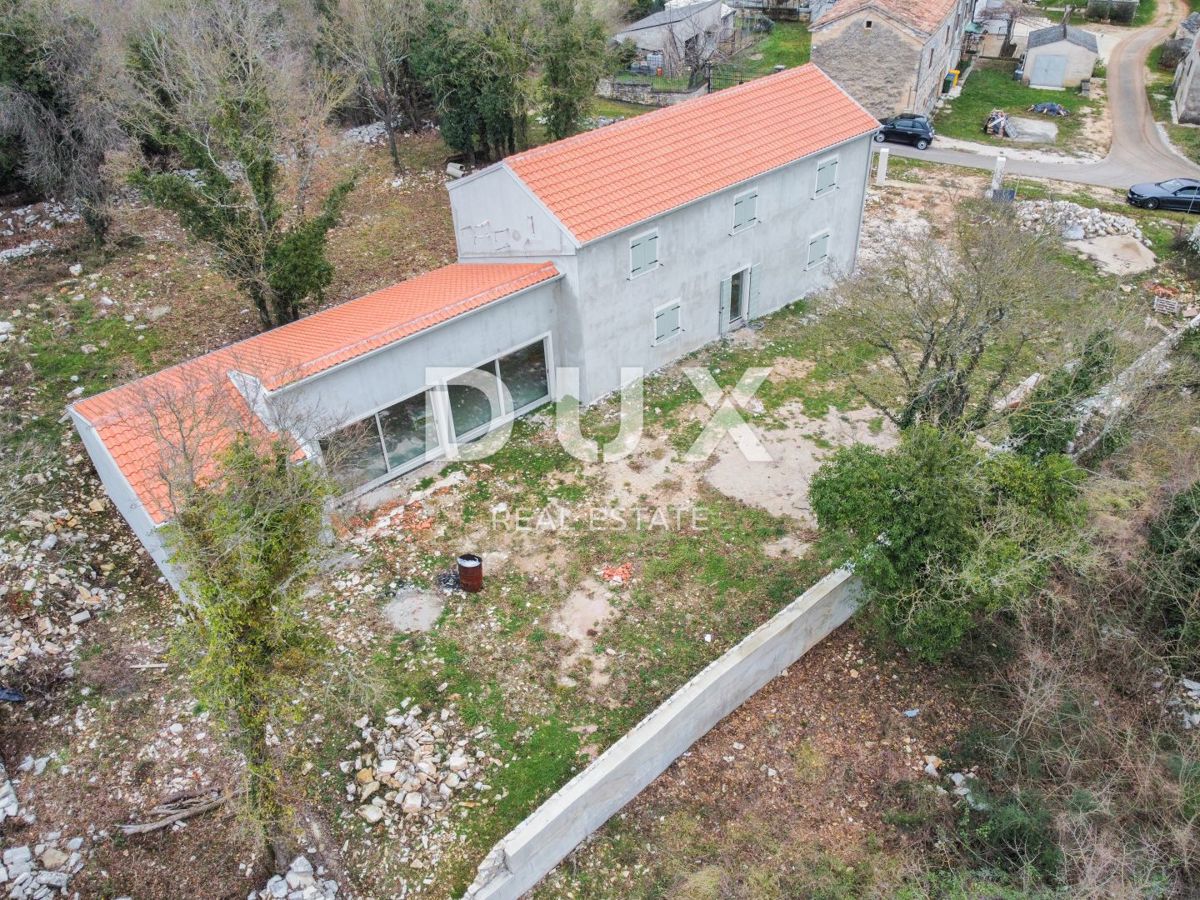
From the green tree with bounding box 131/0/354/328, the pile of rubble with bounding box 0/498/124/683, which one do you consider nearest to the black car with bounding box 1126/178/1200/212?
the green tree with bounding box 131/0/354/328

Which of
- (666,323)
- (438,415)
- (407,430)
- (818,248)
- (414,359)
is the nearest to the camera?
(414,359)

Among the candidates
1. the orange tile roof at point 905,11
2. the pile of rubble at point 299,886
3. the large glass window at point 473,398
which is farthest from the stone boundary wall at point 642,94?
the pile of rubble at point 299,886

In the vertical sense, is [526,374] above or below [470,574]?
above

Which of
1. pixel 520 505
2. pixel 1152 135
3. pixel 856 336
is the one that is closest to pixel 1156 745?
pixel 856 336

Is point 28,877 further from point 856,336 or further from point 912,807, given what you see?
point 856,336

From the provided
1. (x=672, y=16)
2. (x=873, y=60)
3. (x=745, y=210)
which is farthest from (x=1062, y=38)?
(x=745, y=210)

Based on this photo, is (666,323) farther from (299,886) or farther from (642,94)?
(642,94)
